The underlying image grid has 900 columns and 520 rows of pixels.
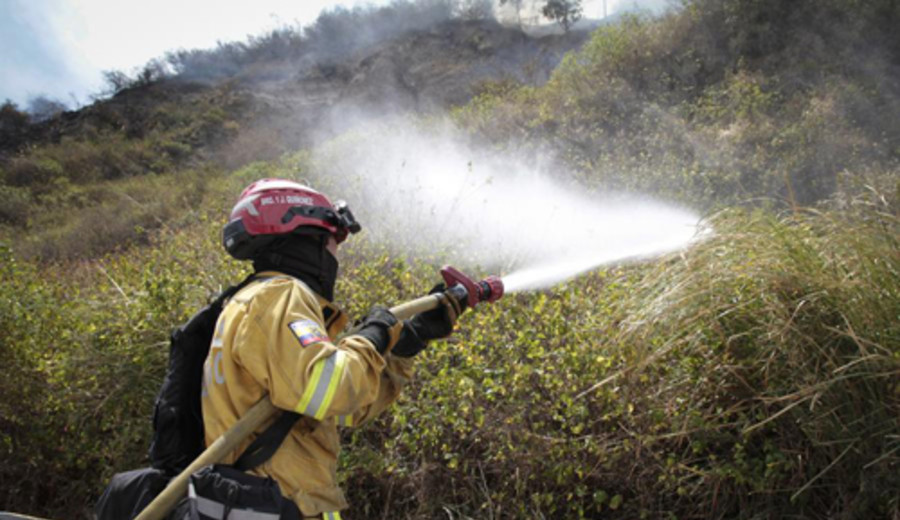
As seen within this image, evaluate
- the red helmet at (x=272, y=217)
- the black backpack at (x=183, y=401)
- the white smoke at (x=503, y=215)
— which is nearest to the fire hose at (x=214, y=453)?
the black backpack at (x=183, y=401)

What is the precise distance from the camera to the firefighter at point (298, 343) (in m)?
1.86

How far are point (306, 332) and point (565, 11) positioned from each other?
80.6 ft

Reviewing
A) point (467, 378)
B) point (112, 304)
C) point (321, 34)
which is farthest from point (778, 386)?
point (321, 34)

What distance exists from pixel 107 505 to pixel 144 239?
9069 millimetres

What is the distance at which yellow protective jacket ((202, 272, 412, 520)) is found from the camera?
6.04 ft

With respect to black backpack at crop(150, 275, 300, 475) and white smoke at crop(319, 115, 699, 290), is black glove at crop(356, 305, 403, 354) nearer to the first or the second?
black backpack at crop(150, 275, 300, 475)

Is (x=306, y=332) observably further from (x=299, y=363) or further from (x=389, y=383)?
(x=389, y=383)

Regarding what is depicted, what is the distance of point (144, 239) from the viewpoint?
9.97 m

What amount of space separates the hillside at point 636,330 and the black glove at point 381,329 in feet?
3.21

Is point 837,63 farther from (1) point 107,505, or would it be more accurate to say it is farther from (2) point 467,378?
(1) point 107,505

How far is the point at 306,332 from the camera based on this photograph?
1.88 m

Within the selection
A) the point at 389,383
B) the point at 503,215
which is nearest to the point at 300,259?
the point at 389,383

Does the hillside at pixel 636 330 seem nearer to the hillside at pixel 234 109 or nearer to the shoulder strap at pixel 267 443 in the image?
the shoulder strap at pixel 267 443

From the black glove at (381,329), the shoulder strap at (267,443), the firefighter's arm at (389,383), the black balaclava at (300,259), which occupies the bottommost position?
the firefighter's arm at (389,383)
